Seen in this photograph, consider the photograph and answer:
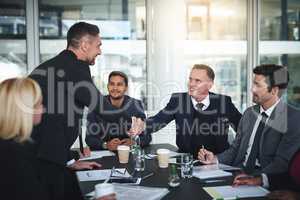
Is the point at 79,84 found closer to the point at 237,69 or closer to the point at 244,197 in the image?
the point at 244,197

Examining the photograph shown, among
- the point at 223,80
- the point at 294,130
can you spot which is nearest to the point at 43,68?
the point at 294,130

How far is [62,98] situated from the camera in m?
2.22

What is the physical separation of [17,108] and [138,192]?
0.73 m

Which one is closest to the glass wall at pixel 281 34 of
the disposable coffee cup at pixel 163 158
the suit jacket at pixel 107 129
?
the suit jacket at pixel 107 129

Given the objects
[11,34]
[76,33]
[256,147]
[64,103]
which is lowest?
[256,147]

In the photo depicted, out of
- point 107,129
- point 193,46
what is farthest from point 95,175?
point 193,46

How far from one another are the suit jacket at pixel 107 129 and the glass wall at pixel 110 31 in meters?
1.47

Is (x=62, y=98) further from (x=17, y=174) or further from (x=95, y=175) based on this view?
(x=17, y=174)

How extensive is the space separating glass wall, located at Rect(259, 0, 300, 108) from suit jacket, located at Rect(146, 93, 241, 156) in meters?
2.55

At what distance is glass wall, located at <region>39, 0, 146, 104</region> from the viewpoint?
4.56m

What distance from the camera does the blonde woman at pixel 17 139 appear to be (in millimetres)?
1471

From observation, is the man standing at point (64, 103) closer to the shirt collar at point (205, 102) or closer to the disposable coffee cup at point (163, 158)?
the disposable coffee cup at point (163, 158)

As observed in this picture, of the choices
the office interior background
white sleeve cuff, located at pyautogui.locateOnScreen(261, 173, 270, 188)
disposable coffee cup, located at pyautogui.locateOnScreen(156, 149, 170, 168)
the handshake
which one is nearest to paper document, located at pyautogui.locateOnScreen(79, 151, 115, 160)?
the handshake

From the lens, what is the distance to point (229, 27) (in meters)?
5.23
